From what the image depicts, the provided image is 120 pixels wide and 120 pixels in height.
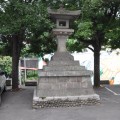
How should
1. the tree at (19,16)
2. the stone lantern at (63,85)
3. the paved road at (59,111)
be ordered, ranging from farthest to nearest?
the tree at (19,16)
the stone lantern at (63,85)
the paved road at (59,111)

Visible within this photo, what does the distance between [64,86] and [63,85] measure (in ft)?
0.19

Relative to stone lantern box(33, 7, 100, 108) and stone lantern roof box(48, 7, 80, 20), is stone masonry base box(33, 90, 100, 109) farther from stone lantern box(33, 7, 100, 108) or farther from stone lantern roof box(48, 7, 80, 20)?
stone lantern roof box(48, 7, 80, 20)

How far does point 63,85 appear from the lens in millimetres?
13141

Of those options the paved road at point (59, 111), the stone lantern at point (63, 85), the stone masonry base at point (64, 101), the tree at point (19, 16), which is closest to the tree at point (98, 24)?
the stone lantern at point (63, 85)

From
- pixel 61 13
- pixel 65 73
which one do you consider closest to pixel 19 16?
pixel 61 13

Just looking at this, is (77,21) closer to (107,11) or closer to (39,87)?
(107,11)

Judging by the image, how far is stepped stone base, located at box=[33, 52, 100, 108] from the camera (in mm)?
12727

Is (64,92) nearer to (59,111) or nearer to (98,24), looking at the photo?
(59,111)

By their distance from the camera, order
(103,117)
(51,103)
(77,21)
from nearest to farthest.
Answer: (103,117) → (51,103) → (77,21)

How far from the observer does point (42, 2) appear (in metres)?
15.1

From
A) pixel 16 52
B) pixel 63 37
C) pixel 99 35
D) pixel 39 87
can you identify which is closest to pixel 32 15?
pixel 63 37

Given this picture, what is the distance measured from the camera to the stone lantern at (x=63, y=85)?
1271cm

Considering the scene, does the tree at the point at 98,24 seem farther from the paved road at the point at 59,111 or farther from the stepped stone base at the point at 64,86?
the paved road at the point at 59,111

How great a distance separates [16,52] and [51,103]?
585cm
